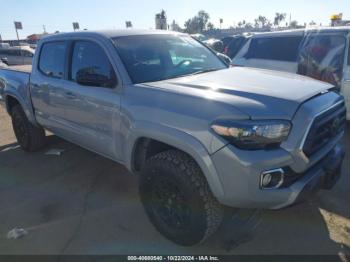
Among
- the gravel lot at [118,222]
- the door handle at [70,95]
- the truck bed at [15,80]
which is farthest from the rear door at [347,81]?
the truck bed at [15,80]

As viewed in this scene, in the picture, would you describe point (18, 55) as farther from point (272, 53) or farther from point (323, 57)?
point (323, 57)

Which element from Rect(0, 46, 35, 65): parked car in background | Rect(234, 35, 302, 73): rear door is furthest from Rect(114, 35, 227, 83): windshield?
Rect(0, 46, 35, 65): parked car in background

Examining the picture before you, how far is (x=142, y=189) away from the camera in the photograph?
3139 mm

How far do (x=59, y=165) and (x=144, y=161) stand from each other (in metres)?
2.30

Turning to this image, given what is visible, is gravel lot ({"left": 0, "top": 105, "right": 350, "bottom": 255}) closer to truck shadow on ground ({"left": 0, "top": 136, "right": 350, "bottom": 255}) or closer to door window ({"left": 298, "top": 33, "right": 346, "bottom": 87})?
truck shadow on ground ({"left": 0, "top": 136, "right": 350, "bottom": 255})

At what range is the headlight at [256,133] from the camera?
2.38 metres

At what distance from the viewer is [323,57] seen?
18.9ft

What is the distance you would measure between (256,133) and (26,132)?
4393 millimetres

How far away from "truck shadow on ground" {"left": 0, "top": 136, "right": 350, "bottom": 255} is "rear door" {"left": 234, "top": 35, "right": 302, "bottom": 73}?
3.19 meters

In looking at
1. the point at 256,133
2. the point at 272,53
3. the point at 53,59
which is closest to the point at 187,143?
the point at 256,133

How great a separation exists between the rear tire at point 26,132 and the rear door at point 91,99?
4.87 feet

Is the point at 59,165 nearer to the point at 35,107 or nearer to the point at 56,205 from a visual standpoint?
the point at 35,107

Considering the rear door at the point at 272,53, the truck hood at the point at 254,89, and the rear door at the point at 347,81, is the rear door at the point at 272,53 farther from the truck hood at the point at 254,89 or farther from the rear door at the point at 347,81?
the truck hood at the point at 254,89

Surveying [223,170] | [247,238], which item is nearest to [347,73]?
[247,238]
